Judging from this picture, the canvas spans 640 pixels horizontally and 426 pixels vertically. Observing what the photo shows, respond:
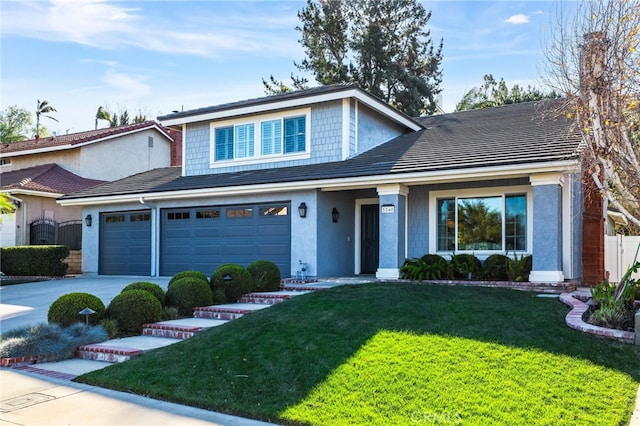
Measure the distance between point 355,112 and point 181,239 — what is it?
691 cm

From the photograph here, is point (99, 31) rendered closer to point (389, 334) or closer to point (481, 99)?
point (389, 334)

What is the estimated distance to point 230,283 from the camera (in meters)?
12.4

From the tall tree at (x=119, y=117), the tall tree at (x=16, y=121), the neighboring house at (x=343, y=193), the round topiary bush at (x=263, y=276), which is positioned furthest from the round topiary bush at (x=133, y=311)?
the tall tree at (x=16, y=121)

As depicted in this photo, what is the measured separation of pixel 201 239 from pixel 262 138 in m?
3.71

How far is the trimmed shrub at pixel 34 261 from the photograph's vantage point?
19359mm

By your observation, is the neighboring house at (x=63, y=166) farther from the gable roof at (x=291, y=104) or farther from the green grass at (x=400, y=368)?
the green grass at (x=400, y=368)

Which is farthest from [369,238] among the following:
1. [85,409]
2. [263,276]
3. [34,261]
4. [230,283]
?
[34,261]

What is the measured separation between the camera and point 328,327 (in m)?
8.52

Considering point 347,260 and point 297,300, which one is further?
point 347,260

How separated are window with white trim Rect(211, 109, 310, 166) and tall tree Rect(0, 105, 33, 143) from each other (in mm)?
41871

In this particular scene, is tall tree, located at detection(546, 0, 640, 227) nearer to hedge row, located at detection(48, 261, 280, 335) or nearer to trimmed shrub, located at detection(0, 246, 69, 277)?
hedge row, located at detection(48, 261, 280, 335)

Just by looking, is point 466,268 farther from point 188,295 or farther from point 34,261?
point 34,261

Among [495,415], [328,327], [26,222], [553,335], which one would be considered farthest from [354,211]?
[26,222]

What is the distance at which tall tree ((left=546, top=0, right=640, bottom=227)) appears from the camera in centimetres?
878
